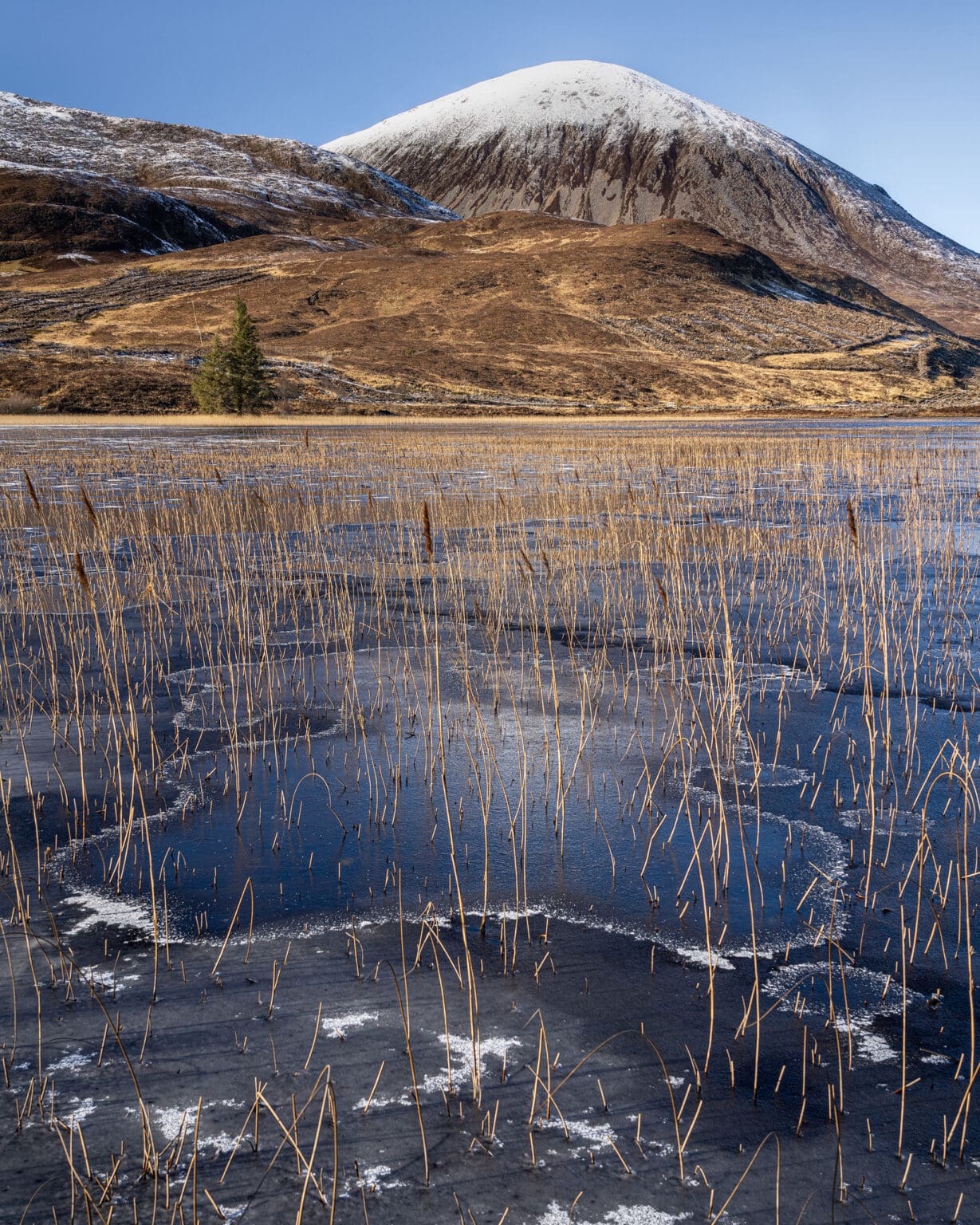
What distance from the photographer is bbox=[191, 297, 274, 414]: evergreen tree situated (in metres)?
37.8

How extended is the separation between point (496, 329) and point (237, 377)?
99.6 feet

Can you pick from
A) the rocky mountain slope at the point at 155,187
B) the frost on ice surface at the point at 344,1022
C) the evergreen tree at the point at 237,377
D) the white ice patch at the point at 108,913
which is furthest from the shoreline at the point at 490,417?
the rocky mountain slope at the point at 155,187

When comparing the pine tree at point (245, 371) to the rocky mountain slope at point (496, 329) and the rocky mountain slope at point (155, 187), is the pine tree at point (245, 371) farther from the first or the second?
the rocky mountain slope at point (155, 187)

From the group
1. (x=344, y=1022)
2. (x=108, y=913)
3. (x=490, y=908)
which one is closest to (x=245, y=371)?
(x=108, y=913)

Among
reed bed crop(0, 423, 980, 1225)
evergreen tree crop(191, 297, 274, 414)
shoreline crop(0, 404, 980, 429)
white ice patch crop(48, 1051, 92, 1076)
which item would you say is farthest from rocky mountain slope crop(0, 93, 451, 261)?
white ice patch crop(48, 1051, 92, 1076)

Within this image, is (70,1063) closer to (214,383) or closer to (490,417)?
(214,383)

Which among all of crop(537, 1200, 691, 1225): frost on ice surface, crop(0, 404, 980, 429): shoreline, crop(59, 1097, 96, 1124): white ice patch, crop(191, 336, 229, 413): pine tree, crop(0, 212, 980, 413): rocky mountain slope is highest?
crop(0, 212, 980, 413): rocky mountain slope

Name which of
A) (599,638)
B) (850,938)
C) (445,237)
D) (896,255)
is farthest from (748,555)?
(896,255)

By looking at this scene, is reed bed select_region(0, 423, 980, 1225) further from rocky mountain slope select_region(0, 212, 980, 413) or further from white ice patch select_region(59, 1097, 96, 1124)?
rocky mountain slope select_region(0, 212, 980, 413)

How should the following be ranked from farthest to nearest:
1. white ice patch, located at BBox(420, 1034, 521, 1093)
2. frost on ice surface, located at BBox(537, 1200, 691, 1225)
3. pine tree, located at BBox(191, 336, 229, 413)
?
1. pine tree, located at BBox(191, 336, 229, 413)
2. white ice patch, located at BBox(420, 1034, 521, 1093)
3. frost on ice surface, located at BBox(537, 1200, 691, 1225)

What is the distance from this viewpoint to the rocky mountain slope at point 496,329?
162 ft

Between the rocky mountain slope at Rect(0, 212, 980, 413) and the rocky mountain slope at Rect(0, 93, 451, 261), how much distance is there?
21421 mm

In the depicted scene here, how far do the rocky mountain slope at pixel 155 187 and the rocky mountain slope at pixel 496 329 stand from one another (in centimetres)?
2142

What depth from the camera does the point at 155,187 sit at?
13312 centimetres
